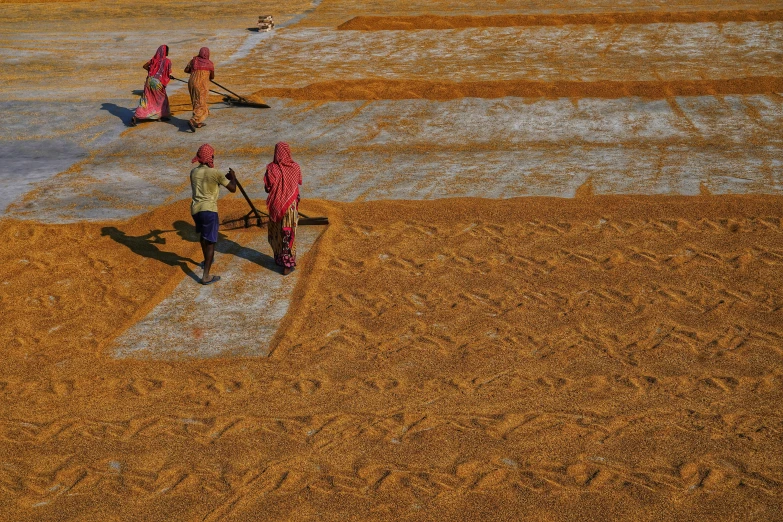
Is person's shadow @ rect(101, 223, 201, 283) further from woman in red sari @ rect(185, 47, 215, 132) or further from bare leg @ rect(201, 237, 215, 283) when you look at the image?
woman in red sari @ rect(185, 47, 215, 132)

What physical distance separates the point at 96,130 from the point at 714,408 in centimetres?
1296

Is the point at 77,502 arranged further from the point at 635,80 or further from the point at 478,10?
the point at 478,10

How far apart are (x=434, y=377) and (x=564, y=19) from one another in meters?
18.9

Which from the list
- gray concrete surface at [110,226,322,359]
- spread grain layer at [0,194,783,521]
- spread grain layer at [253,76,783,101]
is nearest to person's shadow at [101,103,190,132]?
spread grain layer at [253,76,783,101]

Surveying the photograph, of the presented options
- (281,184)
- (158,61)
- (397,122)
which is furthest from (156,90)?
(281,184)

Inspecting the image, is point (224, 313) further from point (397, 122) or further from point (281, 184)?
point (397, 122)

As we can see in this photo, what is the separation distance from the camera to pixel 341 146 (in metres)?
15.3

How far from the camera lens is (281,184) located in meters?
10.3

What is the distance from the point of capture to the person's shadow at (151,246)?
10992mm

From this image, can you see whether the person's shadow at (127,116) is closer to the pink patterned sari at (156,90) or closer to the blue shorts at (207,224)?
the pink patterned sari at (156,90)

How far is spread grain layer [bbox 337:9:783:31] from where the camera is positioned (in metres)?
24.3

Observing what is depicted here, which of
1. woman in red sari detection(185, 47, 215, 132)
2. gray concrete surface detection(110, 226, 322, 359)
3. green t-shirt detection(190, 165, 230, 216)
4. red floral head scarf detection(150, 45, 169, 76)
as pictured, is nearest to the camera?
gray concrete surface detection(110, 226, 322, 359)

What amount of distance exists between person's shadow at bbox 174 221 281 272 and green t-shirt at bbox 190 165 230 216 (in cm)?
104

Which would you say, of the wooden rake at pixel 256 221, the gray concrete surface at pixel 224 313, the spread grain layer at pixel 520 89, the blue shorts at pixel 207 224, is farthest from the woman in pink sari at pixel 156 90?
the blue shorts at pixel 207 224
